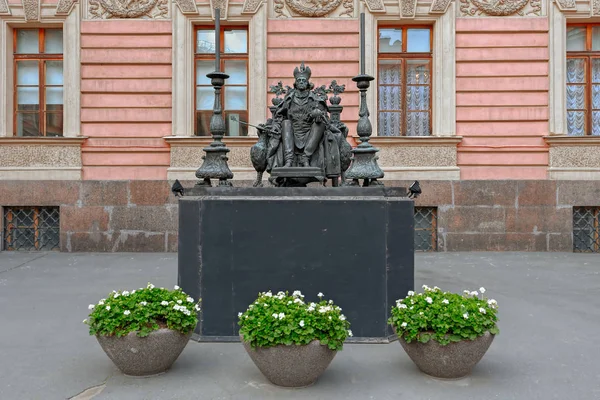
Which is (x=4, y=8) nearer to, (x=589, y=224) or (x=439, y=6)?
(x=439, y=6)

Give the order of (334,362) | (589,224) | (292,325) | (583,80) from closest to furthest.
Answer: (292,325) → (334,362) → (589,224) → (583,80)

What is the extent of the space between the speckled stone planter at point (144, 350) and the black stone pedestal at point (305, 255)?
995mm

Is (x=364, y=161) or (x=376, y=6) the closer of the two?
(x=364, y=161)

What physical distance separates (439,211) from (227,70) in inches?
258

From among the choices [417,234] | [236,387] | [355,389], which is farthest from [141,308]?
[417,234]

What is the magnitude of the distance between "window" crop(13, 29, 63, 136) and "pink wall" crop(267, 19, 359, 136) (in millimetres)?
5590

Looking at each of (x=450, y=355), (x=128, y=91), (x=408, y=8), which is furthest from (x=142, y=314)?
(x=408, y=8)

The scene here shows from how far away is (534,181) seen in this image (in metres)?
12.2

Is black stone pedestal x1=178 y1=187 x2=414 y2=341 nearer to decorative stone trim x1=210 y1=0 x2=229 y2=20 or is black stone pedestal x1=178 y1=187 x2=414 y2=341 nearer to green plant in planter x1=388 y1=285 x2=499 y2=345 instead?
green plant in planter x1=388 y1=285 x2=499 y2=345

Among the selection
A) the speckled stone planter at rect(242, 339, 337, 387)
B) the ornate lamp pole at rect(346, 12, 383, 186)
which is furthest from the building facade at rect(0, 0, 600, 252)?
the speckled stone planter at rect(242, 339, 337, 387)

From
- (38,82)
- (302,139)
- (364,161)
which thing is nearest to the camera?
(364,161)

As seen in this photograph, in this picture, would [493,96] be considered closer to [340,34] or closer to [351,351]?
[340,34]

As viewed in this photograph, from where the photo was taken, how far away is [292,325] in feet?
12.4

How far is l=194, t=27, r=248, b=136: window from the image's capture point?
42.1ft
